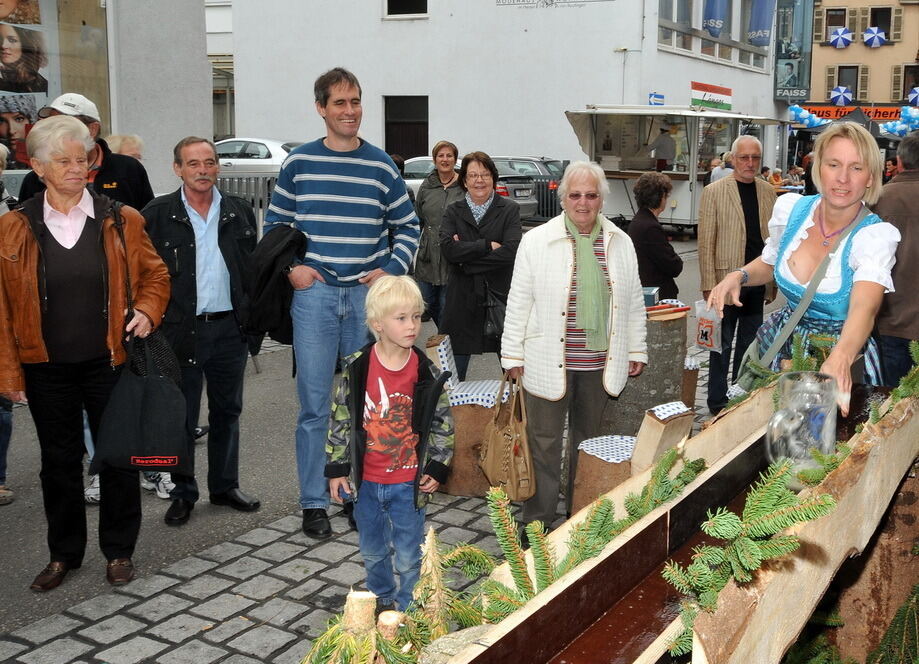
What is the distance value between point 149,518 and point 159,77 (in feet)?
22.1

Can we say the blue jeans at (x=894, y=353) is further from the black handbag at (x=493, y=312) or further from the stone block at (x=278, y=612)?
the stone block at (x=278, y=612)

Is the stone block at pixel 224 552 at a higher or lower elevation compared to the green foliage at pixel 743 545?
lower

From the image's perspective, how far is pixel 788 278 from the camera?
3.79 m

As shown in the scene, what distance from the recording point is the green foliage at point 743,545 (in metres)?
1.73

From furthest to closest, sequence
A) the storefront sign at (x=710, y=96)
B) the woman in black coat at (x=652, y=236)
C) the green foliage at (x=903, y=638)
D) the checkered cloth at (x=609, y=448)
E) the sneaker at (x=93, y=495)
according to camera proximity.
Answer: the storefront sign at (x=710, y=96)
the woman in black coat at (x=652, y=236)
the sneaker at (x=93, y=495)
the checkered cloth at (x=609, y=448)
the green foliage at (x=903, y=638)

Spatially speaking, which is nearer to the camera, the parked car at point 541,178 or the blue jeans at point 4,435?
the blue jeans at point 4,435

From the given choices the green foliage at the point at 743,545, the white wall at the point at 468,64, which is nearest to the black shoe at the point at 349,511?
the green foliage at the point at 743,545

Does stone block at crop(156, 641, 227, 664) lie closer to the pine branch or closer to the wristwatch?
the pine branch

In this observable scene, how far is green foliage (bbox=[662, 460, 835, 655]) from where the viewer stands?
5.69ft

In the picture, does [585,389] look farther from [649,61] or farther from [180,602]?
[649,61]

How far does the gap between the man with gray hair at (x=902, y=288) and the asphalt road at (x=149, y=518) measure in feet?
11.5

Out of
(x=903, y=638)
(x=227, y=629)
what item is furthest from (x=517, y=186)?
(x=903, y=638)

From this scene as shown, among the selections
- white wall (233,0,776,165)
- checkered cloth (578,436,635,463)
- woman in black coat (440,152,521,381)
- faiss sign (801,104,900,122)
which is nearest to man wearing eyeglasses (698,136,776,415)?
woman in black coat (440,152,521,381)

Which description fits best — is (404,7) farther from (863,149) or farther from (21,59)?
(863,149)
